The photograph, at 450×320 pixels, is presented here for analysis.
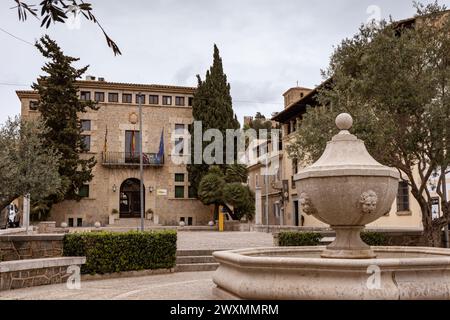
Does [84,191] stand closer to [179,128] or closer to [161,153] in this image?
[161,153]

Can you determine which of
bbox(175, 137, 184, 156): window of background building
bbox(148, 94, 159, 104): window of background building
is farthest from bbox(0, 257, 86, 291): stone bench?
bbox(148, 94, 159, 104): window of background building

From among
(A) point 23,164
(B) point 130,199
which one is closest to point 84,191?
(B) point 130,199

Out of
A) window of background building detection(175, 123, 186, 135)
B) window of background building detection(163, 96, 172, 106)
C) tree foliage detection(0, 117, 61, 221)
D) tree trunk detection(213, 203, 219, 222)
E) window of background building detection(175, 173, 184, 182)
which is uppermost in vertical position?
window of background building detection(163, 96, 172, 106)

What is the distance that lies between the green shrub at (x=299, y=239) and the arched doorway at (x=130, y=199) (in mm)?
27519

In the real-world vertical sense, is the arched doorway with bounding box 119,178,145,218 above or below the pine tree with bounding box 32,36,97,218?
below

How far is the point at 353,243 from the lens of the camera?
7.16 m

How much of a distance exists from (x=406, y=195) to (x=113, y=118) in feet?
81.3

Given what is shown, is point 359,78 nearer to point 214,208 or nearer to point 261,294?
point 261,294

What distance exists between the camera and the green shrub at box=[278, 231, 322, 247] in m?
13.0

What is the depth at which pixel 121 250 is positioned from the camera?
10.6 metres

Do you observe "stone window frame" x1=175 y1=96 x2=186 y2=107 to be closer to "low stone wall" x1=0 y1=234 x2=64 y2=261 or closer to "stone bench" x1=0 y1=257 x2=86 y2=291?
"low stone wall" x1=0 y1=234 x2=64 y2=261

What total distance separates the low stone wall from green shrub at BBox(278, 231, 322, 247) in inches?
234

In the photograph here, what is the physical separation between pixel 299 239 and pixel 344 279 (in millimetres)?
7653

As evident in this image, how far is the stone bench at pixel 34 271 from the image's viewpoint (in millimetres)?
8453
